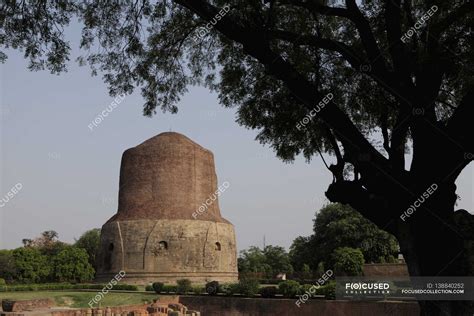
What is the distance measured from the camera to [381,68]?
244 inches

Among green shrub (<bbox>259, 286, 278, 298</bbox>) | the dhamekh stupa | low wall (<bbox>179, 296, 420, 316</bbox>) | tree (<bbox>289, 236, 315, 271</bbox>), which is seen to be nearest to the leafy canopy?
low wall (<bbox>179, 296, 420, 316</bbox>)

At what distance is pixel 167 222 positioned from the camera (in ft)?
102

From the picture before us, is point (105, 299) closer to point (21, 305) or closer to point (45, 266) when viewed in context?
point (21, 305)

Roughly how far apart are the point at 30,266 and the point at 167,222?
673 inches

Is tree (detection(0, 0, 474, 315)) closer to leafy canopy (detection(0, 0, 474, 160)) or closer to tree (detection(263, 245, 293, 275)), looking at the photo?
leafy canopy (detection(0, 0, 474, 160))

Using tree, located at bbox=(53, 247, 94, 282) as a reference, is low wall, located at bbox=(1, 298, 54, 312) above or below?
below

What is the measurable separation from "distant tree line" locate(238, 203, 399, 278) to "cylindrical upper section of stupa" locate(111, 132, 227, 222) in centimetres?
828

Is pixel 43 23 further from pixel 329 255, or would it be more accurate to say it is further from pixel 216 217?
pixel 329 255

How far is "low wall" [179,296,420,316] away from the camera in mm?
16875

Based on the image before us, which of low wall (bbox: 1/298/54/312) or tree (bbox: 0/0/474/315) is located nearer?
tree (bbox: 0/0/474/315)

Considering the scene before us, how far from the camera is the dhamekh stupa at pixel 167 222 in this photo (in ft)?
98.8

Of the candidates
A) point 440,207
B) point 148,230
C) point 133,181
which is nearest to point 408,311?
point 440,207

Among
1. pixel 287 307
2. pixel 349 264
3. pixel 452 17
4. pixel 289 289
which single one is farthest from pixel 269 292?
pixel 452 17

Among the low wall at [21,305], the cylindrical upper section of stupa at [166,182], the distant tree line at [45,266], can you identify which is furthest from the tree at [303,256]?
the low wall at [21,305]
